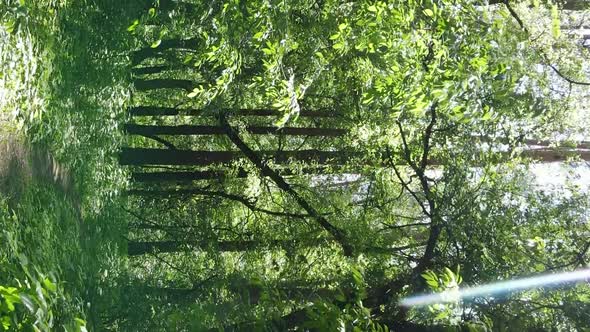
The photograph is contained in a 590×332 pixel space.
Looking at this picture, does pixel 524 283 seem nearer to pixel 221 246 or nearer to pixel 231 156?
pixel 221 246

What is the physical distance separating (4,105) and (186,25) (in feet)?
8.03

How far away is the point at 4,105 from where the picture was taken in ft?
20.0

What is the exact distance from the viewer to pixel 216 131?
1186 centimetres

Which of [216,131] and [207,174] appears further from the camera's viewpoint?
[207,174]

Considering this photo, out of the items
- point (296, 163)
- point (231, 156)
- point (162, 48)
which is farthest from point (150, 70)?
point (296, 163)

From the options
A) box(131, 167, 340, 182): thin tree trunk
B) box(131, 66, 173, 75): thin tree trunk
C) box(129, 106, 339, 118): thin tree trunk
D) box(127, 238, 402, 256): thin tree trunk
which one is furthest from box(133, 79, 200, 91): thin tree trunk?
box(127, 238, 402, 256): thin tree trunk

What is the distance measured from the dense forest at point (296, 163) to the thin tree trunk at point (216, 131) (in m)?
0.03

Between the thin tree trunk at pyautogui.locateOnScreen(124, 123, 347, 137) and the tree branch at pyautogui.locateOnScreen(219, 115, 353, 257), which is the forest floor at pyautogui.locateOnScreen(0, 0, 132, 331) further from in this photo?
the tree branch at pyautogui.locateOnScreen(219, 115, 353, 257)

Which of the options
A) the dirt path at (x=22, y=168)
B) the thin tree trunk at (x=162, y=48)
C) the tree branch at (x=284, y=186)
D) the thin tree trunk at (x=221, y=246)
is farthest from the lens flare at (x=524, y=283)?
the dirt path at (x=22, y=168)

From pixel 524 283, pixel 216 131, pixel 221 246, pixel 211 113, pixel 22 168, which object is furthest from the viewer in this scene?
pixel 221 246

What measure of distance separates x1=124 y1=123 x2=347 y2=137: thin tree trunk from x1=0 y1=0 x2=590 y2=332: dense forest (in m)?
0.03

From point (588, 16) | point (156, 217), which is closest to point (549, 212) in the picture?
point (588, 16)

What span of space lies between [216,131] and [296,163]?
177 centimetres

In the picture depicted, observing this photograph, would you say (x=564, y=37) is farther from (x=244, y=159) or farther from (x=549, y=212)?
(x=244, y=159)
